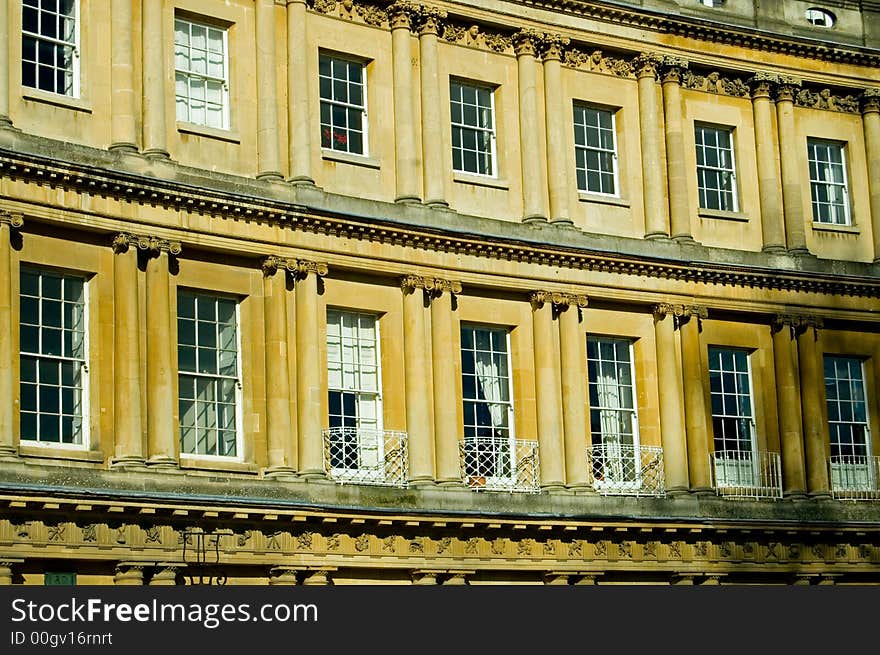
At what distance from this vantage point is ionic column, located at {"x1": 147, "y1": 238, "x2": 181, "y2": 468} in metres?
29.5

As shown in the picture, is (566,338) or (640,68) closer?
(566,338)

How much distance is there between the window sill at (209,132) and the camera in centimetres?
3120

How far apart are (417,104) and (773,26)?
352 inches

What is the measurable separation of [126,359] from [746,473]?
13.2 metres

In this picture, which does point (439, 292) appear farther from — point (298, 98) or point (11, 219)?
point (11, 219)

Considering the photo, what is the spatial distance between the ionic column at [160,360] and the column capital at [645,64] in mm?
11381

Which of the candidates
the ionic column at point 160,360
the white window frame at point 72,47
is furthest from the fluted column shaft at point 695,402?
the white window frame at point 72,47

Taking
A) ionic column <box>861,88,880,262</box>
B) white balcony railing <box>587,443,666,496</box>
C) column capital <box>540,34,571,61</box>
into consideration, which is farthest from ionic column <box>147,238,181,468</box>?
ionic column <box>861,88,880,262</box>

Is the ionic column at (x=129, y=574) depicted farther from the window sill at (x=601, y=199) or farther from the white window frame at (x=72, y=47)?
the window sill at (x=601, y=199)

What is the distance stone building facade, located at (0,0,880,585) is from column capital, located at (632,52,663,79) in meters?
0.08

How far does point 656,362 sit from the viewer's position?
3612cm

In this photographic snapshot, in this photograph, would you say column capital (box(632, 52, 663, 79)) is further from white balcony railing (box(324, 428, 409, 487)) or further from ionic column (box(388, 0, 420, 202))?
white balcony railing (box(324, 428, 409, 487))
